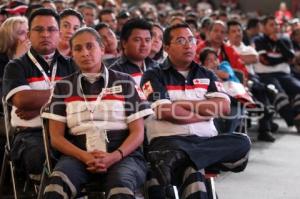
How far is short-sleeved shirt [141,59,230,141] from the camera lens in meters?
3.31

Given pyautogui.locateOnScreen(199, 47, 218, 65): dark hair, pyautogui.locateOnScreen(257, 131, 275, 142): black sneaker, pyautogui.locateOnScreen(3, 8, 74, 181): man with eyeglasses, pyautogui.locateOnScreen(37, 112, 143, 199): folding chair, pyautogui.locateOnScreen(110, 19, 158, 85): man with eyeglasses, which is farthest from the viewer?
pyautogui.locateOnScreen(257, 131, 275, 142): black sneaker

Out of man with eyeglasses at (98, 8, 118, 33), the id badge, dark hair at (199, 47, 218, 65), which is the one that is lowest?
the id badge

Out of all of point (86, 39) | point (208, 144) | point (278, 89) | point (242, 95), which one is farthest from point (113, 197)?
point (278, 89)

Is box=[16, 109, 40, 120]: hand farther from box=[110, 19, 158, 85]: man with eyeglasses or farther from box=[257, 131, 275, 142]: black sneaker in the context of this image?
box=[257, 131, 275, 142]: black sneaker

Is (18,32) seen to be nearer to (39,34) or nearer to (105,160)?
(39,34)

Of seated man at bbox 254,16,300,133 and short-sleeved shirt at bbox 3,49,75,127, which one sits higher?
short-sleeved shirt at bbox 3,49,75,127

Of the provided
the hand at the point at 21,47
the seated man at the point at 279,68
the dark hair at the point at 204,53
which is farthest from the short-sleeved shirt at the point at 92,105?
the seated man at the point at 279,68

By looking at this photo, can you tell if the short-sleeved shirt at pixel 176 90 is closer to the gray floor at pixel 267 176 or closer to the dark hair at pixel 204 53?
the gray floor at pixel 267 176

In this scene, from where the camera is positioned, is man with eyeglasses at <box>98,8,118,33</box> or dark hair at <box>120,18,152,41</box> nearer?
dark hair at <box>120,18,152,41</box>

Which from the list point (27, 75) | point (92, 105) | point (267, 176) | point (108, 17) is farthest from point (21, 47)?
point (108, 17)

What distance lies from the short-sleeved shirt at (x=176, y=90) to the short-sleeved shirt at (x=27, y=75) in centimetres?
50

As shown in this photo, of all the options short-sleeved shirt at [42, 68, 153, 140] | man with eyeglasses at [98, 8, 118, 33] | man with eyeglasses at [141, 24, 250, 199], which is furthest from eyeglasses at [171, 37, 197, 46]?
man with eyeglasses at [98, 8, 118, 33]

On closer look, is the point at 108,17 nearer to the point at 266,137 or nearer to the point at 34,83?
the point at 266,137

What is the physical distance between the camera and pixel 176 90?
338 cm
